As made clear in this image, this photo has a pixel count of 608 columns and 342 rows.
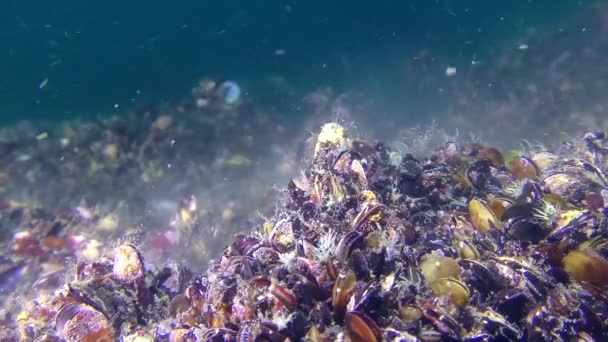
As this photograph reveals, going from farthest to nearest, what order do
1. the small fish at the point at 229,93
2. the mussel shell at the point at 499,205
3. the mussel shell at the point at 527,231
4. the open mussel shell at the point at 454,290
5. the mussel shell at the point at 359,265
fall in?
the small fish at the point at 229,93 → the mussel shell at the point at 499,205 → the mussel shell at the point at 527,231 → the mussel shell at the point at 359,265 → the open mussel shell at the point at 454,290

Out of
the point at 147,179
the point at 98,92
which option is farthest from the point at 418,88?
the point at 98,92

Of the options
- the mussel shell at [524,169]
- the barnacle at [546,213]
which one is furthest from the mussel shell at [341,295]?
the mussel shell at [524,169]

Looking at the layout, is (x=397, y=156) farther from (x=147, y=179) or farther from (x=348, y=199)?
(x=147, y=179)

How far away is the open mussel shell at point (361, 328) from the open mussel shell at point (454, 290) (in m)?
0.71

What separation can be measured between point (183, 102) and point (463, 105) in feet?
43.3

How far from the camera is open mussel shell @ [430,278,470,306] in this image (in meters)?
2.64

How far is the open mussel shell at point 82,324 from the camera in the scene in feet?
11.0

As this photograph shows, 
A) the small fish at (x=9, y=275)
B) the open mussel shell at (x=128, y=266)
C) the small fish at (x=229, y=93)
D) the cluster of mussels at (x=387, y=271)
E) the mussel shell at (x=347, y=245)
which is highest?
the mussel shell at (x=347, y=245)

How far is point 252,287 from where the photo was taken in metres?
2.78

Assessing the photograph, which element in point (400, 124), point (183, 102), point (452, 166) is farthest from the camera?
point (400, 124)

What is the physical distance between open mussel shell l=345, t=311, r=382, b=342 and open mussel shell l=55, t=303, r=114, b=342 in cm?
249

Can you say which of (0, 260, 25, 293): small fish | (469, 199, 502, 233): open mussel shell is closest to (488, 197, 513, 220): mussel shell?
(469, 199, 502, 233): open mussel shell

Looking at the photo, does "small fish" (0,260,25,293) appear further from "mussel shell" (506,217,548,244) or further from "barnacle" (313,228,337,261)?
"mussel shell" (506,217,548,244)

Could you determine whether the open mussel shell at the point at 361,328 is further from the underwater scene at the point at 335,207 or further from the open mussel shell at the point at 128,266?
the open mussel shell at the point at 128,266
